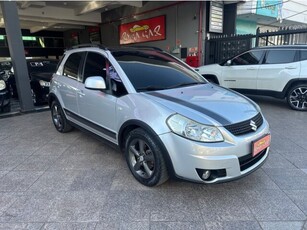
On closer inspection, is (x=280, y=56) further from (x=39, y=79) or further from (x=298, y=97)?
(x=39, y=79)

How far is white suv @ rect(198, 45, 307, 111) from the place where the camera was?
6.09 metres

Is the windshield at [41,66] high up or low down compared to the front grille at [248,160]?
up

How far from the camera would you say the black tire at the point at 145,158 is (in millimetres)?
2535

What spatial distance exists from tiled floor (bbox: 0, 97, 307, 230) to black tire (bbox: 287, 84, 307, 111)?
2640 mm

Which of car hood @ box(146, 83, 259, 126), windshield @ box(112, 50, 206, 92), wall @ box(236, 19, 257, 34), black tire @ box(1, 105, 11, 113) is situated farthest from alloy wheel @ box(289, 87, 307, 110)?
wall @ box(236, 19, 257, 34)

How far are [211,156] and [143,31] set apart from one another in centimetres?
1140

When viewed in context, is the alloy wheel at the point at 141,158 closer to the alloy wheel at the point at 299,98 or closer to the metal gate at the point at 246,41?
the alloy wheel at the point at 299,98

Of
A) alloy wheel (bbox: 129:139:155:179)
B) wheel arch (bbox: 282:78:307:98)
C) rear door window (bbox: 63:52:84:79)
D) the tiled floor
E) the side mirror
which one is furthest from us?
wheel arch (bbox: 282:78:307:98)

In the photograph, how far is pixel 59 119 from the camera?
4.93m

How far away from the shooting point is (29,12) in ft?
40.7

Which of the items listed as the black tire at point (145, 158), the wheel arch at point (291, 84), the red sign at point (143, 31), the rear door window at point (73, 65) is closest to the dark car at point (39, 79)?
the rear door window at point (73, 65)

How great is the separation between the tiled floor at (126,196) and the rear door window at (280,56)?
310 cm

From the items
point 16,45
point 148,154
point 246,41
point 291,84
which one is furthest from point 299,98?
point 16,45

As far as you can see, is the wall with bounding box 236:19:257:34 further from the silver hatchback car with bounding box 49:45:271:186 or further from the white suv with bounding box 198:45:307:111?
the silver hatchback car with bounding box 49:45:271:186
